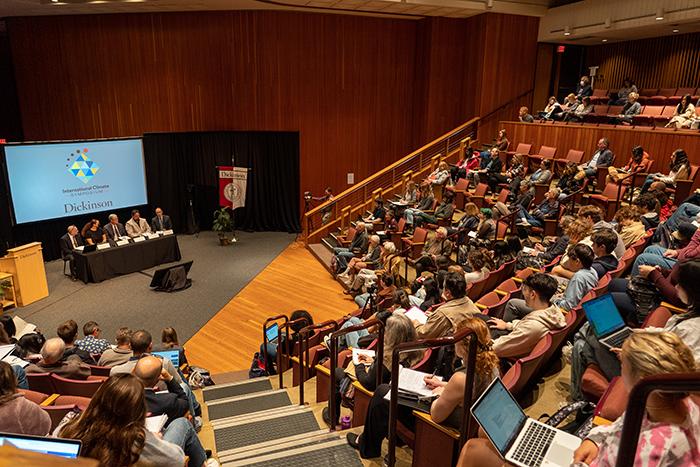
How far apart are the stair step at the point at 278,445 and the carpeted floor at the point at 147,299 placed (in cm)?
421

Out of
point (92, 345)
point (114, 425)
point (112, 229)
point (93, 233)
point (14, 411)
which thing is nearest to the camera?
point (114, 425)

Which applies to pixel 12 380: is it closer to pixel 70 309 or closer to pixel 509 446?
pixel 509 446

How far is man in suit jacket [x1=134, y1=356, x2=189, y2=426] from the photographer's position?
9.18 feet

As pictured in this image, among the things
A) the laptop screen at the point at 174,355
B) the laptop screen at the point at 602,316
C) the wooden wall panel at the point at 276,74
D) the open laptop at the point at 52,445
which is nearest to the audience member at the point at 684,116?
the wooden wall panel at the point at 276,74

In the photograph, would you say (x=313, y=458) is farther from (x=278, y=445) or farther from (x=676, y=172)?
(x=676, y=172)

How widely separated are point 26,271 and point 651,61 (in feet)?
47.3

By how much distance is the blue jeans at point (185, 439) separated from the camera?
2.71 m

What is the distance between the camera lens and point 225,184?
12.7 metres

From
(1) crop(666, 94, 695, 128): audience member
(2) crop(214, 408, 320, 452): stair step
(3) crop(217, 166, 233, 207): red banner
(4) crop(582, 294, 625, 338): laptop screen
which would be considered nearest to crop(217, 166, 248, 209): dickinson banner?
(3) crop(217, 166, 233, 207): red banner

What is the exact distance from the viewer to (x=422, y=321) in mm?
4203

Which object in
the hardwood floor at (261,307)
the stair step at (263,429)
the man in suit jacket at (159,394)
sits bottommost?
the hardwood floor at (261,307)

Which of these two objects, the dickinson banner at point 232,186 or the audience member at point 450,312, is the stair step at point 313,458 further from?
the dickinson banner at point 232,186

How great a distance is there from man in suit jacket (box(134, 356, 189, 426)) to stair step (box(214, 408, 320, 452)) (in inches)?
23.6

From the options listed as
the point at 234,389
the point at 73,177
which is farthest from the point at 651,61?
the point at 73,177
